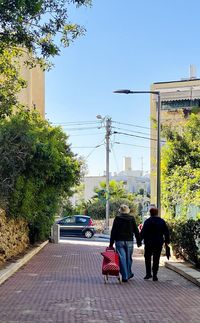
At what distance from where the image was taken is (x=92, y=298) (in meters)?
9.23

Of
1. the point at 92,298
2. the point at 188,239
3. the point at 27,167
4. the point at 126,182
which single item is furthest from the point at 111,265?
the point at 126,182

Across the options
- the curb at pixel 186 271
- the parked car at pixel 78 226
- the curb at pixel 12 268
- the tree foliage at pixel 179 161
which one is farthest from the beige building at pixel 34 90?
the curb at pixel 186 271

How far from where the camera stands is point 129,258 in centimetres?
1185

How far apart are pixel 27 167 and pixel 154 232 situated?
6.76 m

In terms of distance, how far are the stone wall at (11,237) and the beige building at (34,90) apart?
12.6m

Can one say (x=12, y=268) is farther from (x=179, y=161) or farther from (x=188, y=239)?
(x=179, y=161)

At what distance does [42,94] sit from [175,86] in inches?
390

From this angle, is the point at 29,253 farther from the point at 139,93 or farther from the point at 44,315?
the point at 44,315

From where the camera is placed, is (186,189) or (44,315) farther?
(186,189)

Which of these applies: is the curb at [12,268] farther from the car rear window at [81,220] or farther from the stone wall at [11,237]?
the car rear window at [81,220]

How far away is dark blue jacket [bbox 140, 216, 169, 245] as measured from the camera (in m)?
12.0

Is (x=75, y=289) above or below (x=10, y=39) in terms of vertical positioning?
below

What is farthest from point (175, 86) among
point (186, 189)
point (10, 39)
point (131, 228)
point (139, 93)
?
point (10, 39)

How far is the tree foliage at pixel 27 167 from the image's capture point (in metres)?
16.6
